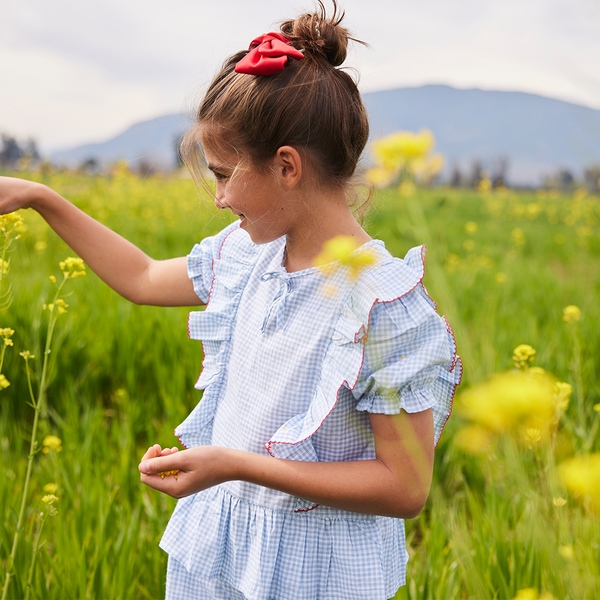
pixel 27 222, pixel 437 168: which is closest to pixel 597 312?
pixel 437 168

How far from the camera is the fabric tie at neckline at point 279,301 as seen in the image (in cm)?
105

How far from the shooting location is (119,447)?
6.39ft

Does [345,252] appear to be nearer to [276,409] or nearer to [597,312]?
[276,409]

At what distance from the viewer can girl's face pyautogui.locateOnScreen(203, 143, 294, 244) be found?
1.01 meters

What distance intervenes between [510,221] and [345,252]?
1028cm

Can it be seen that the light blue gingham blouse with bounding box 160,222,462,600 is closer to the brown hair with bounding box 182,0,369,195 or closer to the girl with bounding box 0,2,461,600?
the girl with bounding box 0,2,461,600

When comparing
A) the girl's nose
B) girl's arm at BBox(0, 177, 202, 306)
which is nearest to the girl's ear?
the girl's nose

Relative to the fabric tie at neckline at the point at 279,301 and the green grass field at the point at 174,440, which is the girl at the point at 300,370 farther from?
the green grass field at the point at 174,440

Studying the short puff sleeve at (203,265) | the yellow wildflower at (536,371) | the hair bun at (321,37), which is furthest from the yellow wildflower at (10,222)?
the yellow wildflower at (536,371)

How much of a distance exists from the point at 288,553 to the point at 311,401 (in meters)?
0.31

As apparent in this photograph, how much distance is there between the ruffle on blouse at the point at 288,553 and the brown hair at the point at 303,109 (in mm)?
705

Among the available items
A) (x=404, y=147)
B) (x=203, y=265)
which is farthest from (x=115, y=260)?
(x=404, y=147)

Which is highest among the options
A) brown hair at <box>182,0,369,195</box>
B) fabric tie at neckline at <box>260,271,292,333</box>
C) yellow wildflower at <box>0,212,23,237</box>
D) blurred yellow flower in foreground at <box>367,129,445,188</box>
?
brown hair at <box>182,0,369,195</box>

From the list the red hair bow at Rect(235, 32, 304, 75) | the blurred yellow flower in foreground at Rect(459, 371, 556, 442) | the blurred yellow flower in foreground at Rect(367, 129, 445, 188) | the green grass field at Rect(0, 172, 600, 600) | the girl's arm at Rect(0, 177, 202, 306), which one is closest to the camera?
the blurred yellow flower in foreground at Rect(459, 371, 556, 442)
